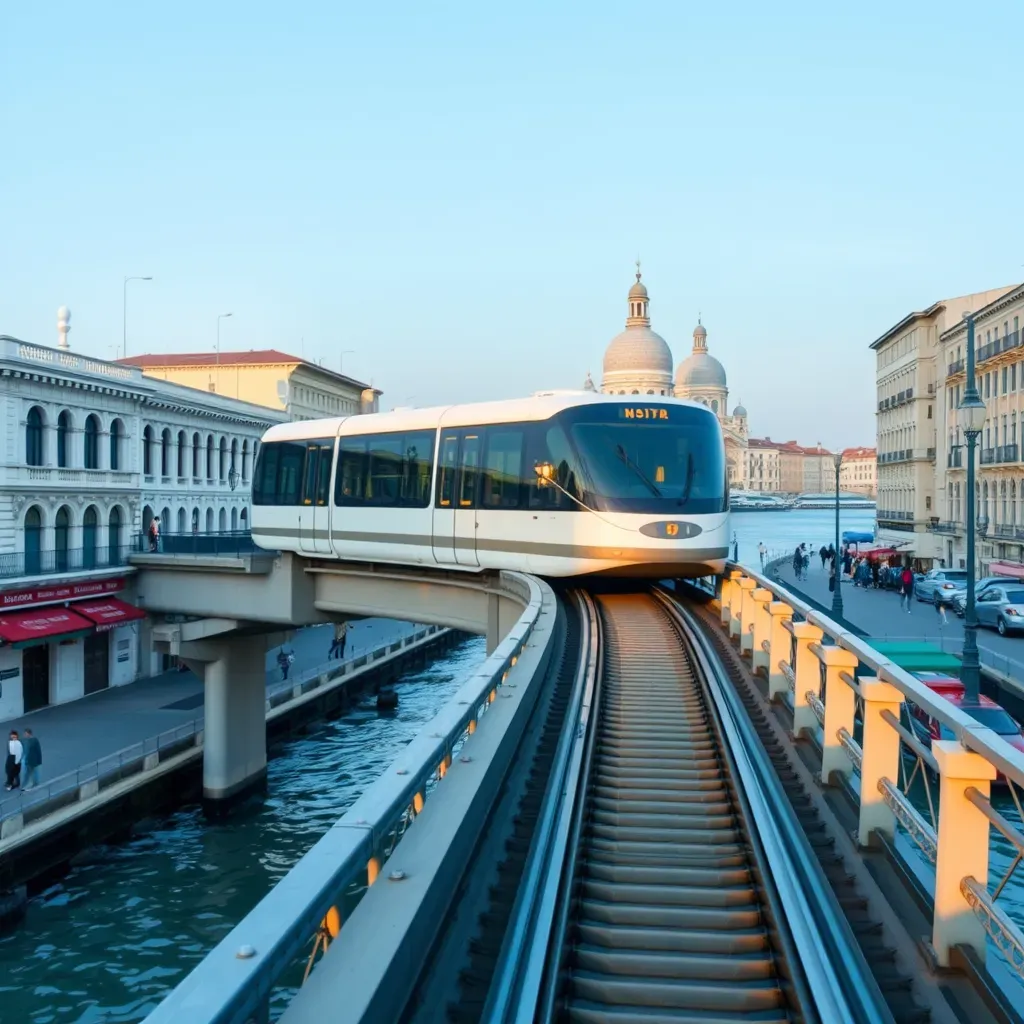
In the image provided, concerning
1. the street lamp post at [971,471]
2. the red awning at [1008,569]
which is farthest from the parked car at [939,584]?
the street lamp post at [971,471]

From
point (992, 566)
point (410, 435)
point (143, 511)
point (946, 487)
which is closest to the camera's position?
point (410, 435)

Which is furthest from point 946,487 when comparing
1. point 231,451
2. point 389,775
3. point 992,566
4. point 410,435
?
point 389,775

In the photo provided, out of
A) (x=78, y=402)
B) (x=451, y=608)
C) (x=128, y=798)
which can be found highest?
(x=78, y=402)

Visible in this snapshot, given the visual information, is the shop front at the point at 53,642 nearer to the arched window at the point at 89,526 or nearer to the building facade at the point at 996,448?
the arched window at the point at 89,526

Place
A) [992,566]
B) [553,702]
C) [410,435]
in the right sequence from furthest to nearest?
[992,566] → [410,435] → [553,702]

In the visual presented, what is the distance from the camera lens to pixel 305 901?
2.73 meters

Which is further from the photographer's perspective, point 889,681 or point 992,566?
point 992,566

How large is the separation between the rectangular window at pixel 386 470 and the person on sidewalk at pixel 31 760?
30.6 ft

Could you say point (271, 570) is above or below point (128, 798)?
above

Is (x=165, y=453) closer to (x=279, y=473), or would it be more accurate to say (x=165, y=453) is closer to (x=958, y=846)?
(x=279, y=473)

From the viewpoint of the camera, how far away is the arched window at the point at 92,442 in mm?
36531

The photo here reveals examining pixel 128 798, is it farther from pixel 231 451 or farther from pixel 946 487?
pixel 946 487

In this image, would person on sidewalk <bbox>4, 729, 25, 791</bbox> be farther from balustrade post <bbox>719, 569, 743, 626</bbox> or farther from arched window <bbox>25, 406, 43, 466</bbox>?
balustrade post <bbox>719, 569, 743, 626</bbox>

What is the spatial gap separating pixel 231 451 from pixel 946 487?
40.0m
